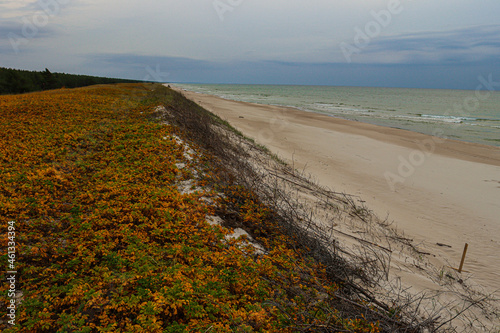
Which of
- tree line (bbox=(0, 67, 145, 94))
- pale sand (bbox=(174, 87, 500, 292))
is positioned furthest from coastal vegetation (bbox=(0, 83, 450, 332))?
tree line (bbox=(0, 67, 145, 94))

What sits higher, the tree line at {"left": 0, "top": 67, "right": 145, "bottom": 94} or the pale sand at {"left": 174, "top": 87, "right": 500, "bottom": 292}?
the tree line at {"left": 0, "top": 67, "right": 145, "bottom": 94}

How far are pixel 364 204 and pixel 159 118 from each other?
27.6ft

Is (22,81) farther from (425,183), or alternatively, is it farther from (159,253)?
(425,183)

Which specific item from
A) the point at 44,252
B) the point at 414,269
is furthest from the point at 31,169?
the point at 414,269

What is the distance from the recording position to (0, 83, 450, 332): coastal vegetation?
3.35 meters

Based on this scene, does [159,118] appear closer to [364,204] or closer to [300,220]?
[300,220]

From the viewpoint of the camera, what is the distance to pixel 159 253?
168 inches

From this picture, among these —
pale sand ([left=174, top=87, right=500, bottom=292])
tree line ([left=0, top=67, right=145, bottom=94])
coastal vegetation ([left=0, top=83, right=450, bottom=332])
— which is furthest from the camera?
tree line ([left=0, top=67, right=145, bottom=94])

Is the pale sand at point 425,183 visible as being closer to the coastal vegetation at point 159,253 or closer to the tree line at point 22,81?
the coastal vegetation at point 159,253

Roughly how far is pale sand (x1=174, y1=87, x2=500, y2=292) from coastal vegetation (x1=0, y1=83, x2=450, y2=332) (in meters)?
3.94

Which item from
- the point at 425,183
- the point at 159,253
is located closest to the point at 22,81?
the point at 159,253

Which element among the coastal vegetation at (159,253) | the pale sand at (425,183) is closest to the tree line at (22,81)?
the pale sand at (425,183)

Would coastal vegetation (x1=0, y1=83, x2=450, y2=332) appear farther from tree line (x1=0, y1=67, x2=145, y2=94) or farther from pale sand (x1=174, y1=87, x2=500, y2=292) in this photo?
tree line (x1=0, y1=67, x2=145, y2=94)

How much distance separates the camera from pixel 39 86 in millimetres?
39969
